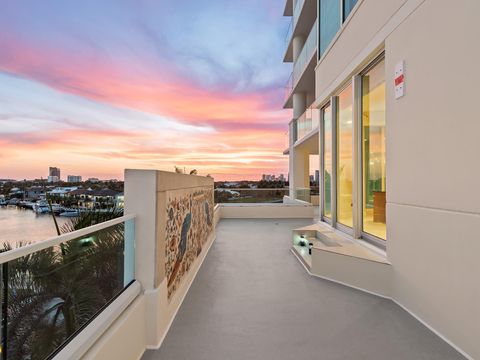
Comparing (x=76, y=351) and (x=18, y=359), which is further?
(x=76, y=351)

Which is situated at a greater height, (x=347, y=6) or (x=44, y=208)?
(x=347, y=6)

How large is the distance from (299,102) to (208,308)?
12437mm

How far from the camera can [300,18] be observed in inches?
Answer: 448

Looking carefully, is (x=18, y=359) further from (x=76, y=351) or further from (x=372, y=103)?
(x=372, y=103)

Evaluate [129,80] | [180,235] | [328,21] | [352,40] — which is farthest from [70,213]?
[129,80]

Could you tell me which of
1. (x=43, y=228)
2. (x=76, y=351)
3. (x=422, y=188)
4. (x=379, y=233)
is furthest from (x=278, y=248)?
(x=76, y=351)

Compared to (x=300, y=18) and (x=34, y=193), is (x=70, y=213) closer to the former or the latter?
(x=34, y=193)

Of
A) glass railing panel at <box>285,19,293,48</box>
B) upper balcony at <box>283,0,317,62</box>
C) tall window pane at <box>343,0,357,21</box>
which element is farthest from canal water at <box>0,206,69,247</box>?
glass railing panel at <box>285,19,293,48</box>

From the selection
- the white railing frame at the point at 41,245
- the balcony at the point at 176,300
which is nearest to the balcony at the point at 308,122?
the balcony at the point at 176,300

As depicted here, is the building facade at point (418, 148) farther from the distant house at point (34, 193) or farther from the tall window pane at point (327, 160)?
the distant house at point (34, 193)

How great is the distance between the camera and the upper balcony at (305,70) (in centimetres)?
978

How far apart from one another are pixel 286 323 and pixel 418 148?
6.93ft

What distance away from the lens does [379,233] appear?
4113 mm

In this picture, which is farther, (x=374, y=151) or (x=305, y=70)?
(x=305, y=70)
